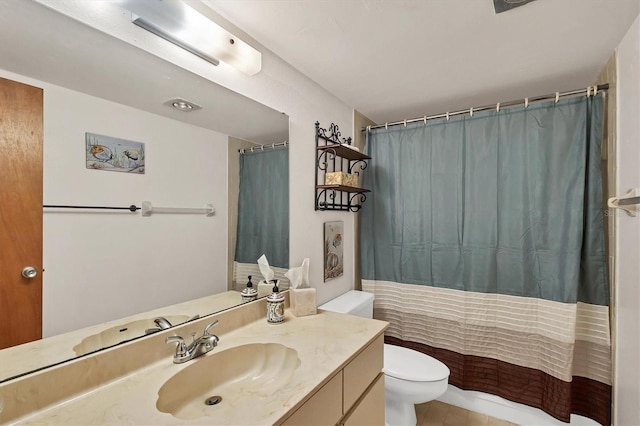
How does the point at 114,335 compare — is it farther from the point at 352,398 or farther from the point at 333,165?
the point at 333,165

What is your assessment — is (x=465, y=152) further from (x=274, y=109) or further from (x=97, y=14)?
(x=97, y=14)

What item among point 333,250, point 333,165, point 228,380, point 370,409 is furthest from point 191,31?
point 370,409

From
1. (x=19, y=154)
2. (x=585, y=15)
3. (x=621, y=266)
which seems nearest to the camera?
(x=19, y=154)

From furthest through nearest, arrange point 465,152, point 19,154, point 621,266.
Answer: point 465,152
point 621,266
point 19,154

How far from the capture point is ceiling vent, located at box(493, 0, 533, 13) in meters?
1.14

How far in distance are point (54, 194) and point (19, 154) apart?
12 cm

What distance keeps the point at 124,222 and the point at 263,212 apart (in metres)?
0.62

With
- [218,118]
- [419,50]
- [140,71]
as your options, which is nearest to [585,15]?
[419,50]

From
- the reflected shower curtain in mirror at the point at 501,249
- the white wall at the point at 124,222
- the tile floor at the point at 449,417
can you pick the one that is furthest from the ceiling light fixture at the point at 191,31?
the tile floor at the point at 449,417

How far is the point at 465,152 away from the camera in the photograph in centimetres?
200

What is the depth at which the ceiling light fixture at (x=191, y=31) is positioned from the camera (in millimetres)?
943

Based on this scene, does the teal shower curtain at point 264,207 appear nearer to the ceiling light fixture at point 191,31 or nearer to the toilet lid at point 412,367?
the ceiling light fixture at point 191,31

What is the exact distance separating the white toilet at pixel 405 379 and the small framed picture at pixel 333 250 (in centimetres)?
20

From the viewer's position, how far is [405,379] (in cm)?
159
